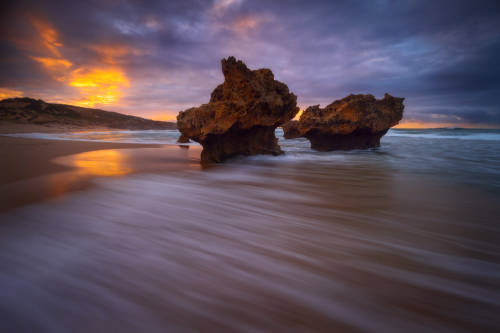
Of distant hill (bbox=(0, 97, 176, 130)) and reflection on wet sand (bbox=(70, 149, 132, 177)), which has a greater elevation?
distant hill (bbox=(0, 97, 176, 130))

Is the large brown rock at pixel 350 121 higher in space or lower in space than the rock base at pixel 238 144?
higher

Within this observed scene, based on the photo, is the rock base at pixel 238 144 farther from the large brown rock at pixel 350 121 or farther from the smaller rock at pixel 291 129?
the smaller rock at pixel 291 129

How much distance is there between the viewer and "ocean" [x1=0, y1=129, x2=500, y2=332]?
3.15ft

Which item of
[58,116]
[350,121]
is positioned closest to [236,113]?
[350,121]

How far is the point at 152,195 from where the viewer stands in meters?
2.67

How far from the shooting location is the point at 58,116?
32.7m

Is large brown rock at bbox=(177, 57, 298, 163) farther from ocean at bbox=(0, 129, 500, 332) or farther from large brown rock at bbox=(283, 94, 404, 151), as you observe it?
ocean at bbox=(0, 129, 500, 332)

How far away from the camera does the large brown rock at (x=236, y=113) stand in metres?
5.34

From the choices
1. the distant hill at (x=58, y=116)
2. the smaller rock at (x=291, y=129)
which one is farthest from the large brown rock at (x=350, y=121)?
the distant hill at (x=58, y=116)

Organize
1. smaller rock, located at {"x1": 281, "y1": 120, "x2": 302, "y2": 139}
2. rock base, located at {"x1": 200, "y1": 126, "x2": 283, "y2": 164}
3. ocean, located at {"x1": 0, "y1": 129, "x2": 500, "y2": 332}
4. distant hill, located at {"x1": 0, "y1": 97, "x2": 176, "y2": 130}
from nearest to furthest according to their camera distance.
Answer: ocean, located at {"x1": 0, "y1": 129, "x2": 500, "y2": 332} → rock base, located at {"x1": 200, "y1": 126, "x2": 283, "y2": 164} → smaller rock, located at {"x1": 281, "y1": 120, "x2": 302, "y2": 139} → distant hill, located at {"x1": 0, "y1": 97, "x2": 176, "y2": 130}

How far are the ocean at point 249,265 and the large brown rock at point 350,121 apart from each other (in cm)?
640

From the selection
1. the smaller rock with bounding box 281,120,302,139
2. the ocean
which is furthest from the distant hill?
the ocean

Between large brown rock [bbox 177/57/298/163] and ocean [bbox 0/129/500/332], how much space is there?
3.20 meters

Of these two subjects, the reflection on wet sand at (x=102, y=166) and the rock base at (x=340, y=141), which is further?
the rock base at (x=340, y=141)
